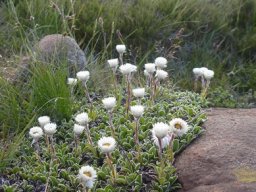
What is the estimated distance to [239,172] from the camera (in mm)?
2789

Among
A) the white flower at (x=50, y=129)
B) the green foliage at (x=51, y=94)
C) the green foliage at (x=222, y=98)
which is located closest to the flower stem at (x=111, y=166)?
the white flower at (x=50, y=129)

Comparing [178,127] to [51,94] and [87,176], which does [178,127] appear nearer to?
[87,176]

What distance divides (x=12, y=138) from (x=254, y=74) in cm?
287

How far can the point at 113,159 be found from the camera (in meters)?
3.02

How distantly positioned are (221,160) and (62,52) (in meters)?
1.78

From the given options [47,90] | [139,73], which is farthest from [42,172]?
[139,73]

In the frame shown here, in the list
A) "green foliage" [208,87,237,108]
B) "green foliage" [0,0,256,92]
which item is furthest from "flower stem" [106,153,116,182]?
"green foliage" [0,0,256,92]

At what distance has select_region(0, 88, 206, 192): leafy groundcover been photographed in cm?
286

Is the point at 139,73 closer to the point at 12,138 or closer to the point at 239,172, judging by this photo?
the point at 12,138

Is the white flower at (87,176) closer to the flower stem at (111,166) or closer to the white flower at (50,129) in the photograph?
the flower stem at (111,166)

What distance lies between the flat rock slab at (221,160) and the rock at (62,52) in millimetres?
1301

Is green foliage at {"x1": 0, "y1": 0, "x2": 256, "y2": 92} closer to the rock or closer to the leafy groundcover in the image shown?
the rock

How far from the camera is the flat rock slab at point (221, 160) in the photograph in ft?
8.96

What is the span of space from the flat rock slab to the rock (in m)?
1.30
